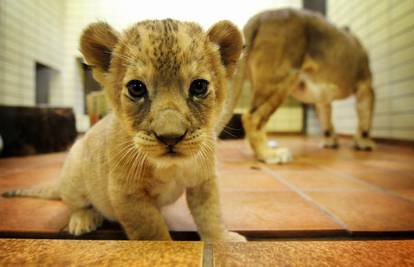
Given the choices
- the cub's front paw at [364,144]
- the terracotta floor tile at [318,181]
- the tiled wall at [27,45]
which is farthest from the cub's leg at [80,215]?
the tiled wall at [27,45]

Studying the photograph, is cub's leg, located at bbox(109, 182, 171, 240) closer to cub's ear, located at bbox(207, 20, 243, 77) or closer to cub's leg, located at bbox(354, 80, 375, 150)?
cub's ear, located at bbox(207, 20, 243, 77)

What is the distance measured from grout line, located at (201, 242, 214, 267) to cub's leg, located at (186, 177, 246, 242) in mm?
220

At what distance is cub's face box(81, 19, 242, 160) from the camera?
841 mm

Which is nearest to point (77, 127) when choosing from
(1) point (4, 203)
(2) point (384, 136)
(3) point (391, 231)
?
(1) point (4, 203)

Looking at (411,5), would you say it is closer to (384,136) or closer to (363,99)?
(363,99)

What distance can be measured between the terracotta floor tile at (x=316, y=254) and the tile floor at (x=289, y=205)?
236mm

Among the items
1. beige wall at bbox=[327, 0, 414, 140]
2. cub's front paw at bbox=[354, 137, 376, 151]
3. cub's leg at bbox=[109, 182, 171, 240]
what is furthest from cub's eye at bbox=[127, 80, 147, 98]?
beige wall at bbox=[327, 0, 414, 140]

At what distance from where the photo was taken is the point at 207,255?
73 cm

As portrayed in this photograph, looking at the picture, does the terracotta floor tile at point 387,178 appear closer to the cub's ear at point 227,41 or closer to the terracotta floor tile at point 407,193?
the terracotta floor tile at point 407,193

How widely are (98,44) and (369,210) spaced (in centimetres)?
112

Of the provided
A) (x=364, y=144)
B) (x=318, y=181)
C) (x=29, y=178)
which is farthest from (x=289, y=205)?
(x=364, y=144)

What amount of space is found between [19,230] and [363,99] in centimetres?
329

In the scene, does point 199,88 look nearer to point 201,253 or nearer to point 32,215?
point 201,253

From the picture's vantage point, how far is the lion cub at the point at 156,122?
0.86 meters
